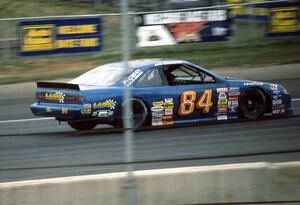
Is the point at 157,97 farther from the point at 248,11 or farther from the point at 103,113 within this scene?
the point at 248,11

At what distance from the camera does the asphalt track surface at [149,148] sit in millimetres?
8977

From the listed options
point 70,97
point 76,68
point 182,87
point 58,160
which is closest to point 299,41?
point 76,68

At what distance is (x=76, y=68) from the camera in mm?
18844

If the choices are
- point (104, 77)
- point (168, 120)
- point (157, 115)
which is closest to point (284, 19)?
point (168, 120)

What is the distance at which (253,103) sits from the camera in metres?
12.6

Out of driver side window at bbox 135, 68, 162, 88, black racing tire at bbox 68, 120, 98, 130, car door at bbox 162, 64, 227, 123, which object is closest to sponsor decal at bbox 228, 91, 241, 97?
car door at bbox 162, 64, 227, 123

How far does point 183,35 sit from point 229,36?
1.31 metres

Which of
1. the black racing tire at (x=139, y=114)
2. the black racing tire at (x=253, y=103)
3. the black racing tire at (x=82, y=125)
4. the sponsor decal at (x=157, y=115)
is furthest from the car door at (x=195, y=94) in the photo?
the black racing tire at (x=82, y=125)

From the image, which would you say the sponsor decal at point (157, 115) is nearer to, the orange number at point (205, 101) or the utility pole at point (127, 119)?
the orange number at point (205, 101)

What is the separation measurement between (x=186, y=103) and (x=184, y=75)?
69cm

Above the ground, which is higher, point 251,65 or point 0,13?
point 0,13

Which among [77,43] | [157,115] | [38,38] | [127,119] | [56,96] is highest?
[38,38]

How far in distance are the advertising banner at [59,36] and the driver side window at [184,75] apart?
683cm

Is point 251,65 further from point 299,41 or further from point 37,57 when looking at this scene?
point 37,57
